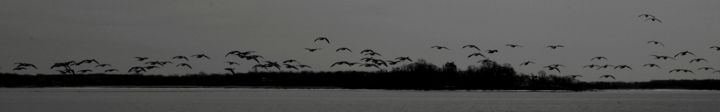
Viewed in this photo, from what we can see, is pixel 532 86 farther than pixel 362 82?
No

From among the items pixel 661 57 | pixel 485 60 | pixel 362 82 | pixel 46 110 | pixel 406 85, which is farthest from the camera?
pixel 362 82

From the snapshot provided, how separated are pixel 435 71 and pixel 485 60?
268 inches

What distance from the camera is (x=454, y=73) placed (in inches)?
6275

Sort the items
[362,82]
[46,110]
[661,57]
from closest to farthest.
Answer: [661,57], [46,110], [362,82]

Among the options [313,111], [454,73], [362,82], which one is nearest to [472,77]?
[454,73]

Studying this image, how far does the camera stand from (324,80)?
183 m

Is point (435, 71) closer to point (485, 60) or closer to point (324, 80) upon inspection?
point (485, 60)

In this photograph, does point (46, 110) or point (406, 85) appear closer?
point (46, 110)

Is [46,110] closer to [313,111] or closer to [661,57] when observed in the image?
[313,111]

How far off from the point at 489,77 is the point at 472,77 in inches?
168

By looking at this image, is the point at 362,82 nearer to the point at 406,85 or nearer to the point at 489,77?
the point at 406,85

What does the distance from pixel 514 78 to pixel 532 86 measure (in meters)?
10.1

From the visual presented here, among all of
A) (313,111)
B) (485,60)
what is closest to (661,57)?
(313,111)

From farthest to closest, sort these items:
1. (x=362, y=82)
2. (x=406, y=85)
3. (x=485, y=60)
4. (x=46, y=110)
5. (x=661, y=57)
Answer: (x=362, y=82)
(x=406, y=85)
(x=485, y=60)
(x=46, y=110)
(x=661, y=57)
